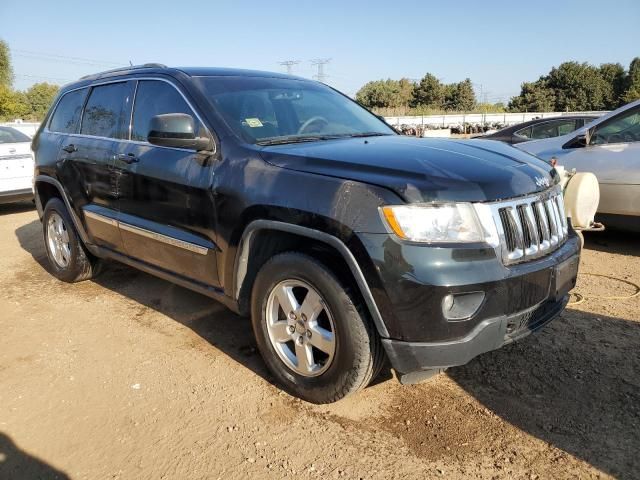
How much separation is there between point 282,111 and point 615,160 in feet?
12.5

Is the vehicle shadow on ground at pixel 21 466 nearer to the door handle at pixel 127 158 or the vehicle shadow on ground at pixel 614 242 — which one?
the door handle at pixel 127 158

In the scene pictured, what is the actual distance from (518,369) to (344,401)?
1.09 metres

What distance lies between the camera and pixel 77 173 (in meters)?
4.52

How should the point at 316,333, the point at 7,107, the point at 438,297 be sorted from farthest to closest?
the point at 7,107, the point at 316,333, the point at 438,297

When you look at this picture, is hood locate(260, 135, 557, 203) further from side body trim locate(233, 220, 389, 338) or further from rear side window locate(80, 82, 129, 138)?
rear side window locate(80, 82, 129, 138)

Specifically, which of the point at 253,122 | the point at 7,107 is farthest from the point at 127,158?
the point at 7,107

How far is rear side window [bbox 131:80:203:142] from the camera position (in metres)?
3.59

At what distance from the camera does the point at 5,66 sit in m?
54.7

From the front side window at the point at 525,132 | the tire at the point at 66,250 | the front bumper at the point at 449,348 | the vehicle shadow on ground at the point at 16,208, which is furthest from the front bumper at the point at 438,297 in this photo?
the vehicle shadow on ground at the point at 16,208

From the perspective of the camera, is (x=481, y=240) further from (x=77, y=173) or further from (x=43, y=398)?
(x=77, y=173)

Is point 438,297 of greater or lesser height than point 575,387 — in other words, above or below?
above

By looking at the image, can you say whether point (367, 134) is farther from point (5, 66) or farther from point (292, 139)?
point (5, 66)

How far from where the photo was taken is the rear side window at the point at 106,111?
13.6 feet

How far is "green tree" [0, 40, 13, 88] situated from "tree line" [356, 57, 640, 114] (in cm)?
3957
